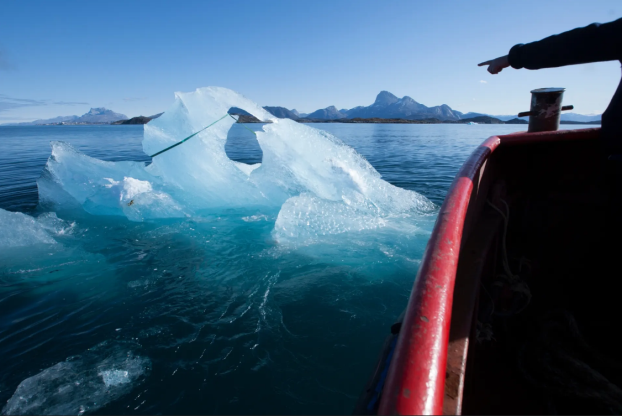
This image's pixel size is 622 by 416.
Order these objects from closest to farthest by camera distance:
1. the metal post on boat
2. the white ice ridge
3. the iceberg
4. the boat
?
the boat
the iceberg
the metal post on boat
the white ice ridge

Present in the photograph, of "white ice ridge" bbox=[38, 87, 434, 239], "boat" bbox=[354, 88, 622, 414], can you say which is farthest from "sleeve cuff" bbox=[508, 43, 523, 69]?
"white ice ridge" bbox=[38, 87, 434, 239]

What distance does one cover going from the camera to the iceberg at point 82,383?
7.65 ft

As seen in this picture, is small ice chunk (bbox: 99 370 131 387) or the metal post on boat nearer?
small ice chunk (bbox: 99 370 131 387)

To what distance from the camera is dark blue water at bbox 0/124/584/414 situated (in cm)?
250

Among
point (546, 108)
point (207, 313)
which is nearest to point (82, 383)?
point (207, 313)

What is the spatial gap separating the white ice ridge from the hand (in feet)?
11.3

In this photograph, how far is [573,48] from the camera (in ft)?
6.57

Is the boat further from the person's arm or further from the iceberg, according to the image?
the iceberg

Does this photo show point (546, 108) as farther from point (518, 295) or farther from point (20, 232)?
point (20, 232)

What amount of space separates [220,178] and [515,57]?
600 cm

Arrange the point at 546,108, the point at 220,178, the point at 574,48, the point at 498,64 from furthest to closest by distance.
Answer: the point at 220,178
the point at 546,108
the point at 498,64
the point at 574,48

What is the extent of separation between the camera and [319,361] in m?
2.76

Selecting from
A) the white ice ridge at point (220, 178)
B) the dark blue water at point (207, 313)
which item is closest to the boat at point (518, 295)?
the dark blue water at point (207, 313)

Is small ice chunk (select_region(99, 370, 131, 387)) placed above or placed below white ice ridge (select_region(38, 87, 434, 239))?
below
